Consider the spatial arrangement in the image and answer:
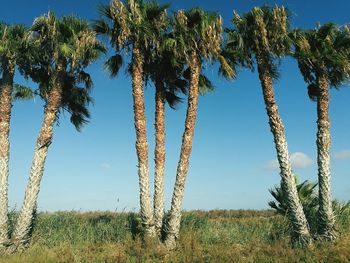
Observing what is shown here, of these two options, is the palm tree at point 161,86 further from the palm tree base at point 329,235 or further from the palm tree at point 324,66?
the palm tree base at point 329,235

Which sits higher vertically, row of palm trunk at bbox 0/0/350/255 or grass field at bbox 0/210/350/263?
row of palm trunk at bbox 0/0/350/255

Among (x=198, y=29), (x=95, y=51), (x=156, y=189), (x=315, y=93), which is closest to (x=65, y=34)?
(x=95, y=51)

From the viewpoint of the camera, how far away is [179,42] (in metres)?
21.0

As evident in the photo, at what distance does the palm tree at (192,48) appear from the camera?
67.0ft

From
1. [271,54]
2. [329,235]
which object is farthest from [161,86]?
[329,235]

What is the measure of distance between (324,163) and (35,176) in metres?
12.9

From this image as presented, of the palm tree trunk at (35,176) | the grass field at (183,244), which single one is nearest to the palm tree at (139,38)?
the grass field at (183,244)

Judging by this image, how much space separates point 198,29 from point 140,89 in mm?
3758

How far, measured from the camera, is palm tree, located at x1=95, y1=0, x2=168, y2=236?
20.4 meters

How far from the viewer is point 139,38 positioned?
21156 millimetres

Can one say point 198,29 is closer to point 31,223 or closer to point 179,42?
point 179,42

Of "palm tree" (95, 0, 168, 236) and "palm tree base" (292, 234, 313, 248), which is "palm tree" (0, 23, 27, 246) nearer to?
"palm tree" (95, 0, 168, 236)

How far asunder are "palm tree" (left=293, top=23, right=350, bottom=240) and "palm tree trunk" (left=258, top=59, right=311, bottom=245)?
1128 mm

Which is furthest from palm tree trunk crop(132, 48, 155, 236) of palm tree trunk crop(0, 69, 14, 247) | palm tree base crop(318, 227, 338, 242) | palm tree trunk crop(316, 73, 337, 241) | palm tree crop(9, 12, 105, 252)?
palm tree trunk crop(316, 73, 337, 241)
